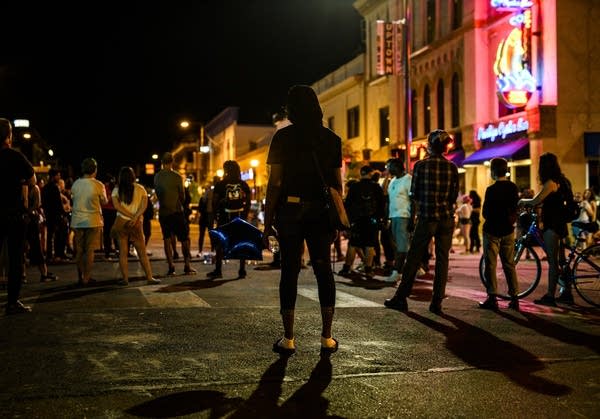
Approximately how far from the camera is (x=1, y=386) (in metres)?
4.47

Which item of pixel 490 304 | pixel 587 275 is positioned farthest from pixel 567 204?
pixel 490 304

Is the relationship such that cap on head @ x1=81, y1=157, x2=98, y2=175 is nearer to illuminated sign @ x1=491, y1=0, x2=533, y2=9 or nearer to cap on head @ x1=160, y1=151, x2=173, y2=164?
cap on head @ x1=160, y1=151, x2=173, y2=164

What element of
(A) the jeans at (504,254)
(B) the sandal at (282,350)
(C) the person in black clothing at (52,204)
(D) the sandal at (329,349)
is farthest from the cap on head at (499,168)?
(C) the person in black clothing at (52,204)

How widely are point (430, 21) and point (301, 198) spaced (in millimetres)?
26996

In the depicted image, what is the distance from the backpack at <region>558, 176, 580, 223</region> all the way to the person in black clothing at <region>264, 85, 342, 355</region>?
4130mm

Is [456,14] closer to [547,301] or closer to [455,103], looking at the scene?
[455,103]

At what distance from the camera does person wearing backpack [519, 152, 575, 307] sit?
8.70 meters

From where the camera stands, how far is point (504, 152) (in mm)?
24062

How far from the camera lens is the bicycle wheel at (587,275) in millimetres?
8734

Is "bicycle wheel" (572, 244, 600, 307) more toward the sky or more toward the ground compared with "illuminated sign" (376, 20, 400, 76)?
more toward the ground

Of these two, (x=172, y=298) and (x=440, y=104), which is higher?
(x=440, y=104)

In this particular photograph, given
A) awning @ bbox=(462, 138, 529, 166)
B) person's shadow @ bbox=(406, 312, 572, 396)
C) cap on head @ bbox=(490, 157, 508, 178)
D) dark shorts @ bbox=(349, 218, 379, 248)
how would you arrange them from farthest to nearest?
awning @ bbox=(462, 138, 529, 166) → dark shorts @ bbox=(349, 218, 379, 248) → cap on head @ bbox=(490, 157, 508, 178) → person's shadow @ bbox=(406, 312, 572, 396)

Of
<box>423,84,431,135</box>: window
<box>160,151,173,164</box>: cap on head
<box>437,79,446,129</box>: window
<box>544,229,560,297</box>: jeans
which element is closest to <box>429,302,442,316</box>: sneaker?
<box>544,229,560,297</box>: jeans

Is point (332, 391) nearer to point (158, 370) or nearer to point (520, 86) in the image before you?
point (158, 370)
